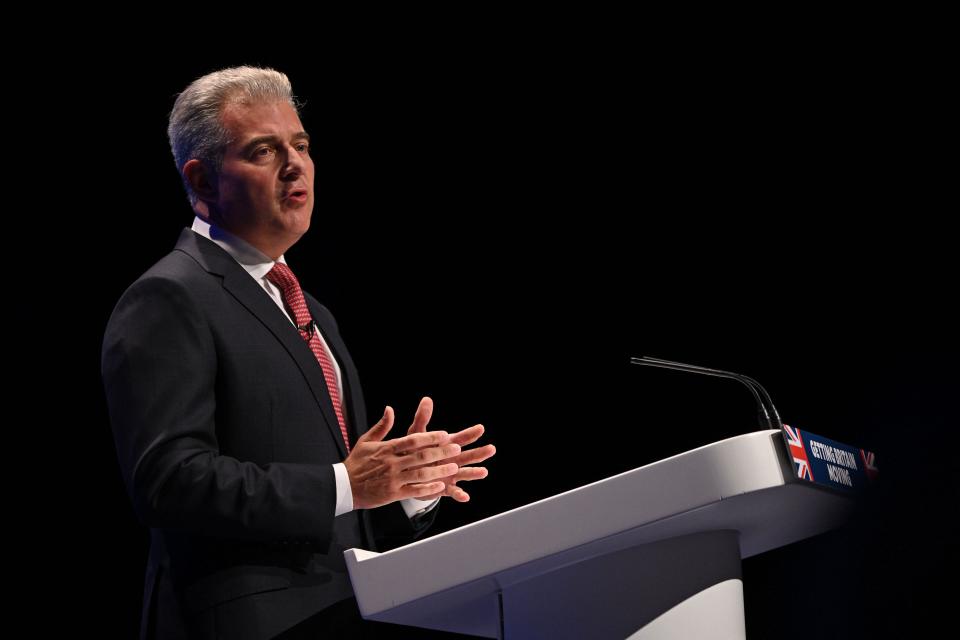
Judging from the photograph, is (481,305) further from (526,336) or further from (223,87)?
(223,87)

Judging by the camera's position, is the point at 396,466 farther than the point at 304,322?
No

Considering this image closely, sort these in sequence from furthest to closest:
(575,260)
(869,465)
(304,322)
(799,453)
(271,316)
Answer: (575,260)
(304,322)
(271,316)
(869,465)
(799,453)

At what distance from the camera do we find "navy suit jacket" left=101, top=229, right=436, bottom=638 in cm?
145

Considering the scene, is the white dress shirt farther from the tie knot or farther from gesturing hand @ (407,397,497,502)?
gesturing hand @ (407,397,497,502)

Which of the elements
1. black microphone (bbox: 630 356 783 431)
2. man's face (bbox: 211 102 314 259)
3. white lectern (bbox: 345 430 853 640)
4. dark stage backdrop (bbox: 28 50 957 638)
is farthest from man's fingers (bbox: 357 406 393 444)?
dark stage backdrop (bbox: 28 50 957 638)

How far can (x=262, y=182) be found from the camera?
1857 millimetres

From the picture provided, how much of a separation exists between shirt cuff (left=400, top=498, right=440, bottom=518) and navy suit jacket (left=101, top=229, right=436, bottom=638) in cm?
13

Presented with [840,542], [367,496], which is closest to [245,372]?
[367,496]

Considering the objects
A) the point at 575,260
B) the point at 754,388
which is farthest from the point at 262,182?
the point at 575,260

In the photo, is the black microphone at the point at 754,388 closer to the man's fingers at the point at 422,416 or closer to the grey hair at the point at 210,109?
the man's fingers at the point at 422,416

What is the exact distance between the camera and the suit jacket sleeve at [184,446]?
1435 millimetres

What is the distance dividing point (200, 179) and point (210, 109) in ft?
0.43

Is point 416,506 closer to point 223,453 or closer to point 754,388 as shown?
point 223,453

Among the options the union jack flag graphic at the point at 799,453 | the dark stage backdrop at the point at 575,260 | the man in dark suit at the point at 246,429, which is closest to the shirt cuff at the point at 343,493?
the man in dark suit at the point at 246,429
